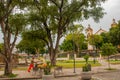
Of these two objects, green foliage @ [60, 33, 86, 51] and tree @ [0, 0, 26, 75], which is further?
green foliage @ [60, 33, 86, 51]

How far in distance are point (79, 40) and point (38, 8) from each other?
66.8m

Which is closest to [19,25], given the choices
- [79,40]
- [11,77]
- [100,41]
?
[11,77]

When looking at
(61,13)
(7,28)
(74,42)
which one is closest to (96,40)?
(74,42)

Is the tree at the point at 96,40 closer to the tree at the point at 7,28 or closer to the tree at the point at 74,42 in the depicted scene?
the tree at the point at 74,42

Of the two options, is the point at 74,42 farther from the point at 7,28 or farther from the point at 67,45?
the point at 7,28

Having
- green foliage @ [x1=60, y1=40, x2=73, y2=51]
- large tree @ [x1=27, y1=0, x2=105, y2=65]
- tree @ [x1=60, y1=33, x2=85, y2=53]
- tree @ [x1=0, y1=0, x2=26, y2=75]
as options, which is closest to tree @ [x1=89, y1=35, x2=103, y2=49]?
tree @ [x1=60, y1=33, x2=85, y2=53]

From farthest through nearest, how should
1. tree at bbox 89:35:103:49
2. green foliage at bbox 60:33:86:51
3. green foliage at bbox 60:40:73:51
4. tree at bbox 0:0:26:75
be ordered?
green foliage at bbox 60:40:73:51 < tree at bbox 89:35:103:49 < green foliage at bbox 60:33:86:51 < tree at bbox 0:0:26:75

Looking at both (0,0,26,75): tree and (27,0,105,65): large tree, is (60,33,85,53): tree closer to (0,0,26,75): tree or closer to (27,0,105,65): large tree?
(27,0,105,65): large tree

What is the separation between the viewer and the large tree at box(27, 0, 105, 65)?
1693 inches

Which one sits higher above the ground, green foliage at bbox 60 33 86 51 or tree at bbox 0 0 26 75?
green foliage at bbox 60 33 86 51

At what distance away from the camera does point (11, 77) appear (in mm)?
28156

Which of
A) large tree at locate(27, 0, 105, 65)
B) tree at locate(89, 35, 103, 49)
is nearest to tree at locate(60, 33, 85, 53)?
tree at locate(89, 35, 103, 49)

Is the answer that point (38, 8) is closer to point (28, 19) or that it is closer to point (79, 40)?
point (28, 19)

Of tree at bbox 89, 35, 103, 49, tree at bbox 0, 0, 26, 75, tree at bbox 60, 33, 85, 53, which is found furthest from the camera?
tree at bbox 89, 35, 103, 49
